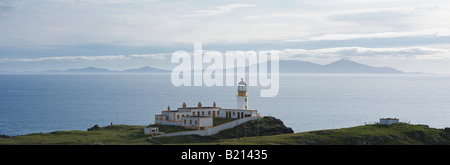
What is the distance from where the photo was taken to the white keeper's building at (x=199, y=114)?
86.2 metres

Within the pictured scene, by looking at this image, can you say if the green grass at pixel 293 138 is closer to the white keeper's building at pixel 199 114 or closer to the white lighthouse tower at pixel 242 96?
the white keeper's building at pixel 199 114

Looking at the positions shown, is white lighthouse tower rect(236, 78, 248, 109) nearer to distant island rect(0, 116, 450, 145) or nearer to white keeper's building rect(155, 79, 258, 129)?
white keeper's building rect(155, 79, 258, 129)

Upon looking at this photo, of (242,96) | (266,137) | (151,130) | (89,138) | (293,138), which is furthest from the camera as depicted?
(242,96)

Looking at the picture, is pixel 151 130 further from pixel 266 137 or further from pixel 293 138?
pixel 293 138

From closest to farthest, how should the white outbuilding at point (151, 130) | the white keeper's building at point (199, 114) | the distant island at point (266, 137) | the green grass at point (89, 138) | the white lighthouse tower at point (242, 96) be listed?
the green grass at point (89, 138), the distant island at point (266, 137), the white outbuilding at point (151, 130), the white keeper's building at point (199, 114), the white lighthouse tower at point (242, 96)

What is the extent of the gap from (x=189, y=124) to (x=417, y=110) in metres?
134

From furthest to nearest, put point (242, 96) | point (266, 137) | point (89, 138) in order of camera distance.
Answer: point (242, 96) < point (89, 138) < point (266, 137)

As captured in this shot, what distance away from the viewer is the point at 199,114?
95.2 meters

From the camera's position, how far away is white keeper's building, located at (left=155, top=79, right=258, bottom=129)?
8619 cm

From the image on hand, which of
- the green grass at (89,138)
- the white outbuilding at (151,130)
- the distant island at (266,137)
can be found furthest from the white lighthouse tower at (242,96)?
the white outbuilding at (151,130)

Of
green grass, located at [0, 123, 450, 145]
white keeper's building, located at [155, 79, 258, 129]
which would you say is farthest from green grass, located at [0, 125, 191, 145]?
white keeper's building, located at [155, 79, 258, 129]

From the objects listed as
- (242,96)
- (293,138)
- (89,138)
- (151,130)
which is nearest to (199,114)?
(242,96)
